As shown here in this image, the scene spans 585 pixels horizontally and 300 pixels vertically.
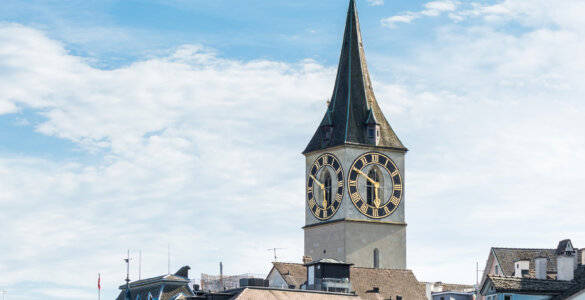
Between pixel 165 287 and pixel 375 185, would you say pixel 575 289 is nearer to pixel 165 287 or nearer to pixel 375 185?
pixel 165 287

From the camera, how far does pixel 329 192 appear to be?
444ft

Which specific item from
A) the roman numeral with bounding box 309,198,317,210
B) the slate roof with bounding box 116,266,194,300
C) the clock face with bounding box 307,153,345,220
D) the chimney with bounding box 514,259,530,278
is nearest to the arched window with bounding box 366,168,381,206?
the clock face with bounding box 307,153,345,220

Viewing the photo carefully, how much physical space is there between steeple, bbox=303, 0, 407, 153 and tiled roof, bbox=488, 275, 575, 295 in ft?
119

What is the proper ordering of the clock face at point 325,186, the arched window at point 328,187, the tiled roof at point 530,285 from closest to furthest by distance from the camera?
the tiled roof at point 530,285 → the clock face at point 325,186 → the arched window at point 328,187

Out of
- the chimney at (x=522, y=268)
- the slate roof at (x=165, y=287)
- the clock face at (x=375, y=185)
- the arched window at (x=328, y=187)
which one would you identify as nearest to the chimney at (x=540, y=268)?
the chimney at (x=522, y=268)

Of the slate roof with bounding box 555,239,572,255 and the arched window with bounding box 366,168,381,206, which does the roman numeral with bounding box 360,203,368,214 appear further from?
the slate roof with bounding box 555,239,572,255

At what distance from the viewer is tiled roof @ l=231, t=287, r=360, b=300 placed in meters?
100.0

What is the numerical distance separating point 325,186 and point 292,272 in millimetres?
17010

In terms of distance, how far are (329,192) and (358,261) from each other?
636 centimetres

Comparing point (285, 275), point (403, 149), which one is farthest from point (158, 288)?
point (403, 149)

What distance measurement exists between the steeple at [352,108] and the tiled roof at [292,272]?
15.9 m

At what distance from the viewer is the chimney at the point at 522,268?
117 meters

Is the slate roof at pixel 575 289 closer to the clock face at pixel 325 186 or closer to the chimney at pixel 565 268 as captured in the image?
the chimney at pixel 565 268

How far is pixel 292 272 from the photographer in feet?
394
